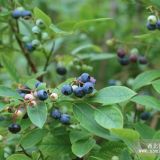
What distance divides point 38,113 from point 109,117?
0.68 feet

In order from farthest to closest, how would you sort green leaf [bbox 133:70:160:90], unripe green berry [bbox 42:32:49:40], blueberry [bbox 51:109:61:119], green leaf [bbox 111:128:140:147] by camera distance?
unripe green berry [bbox 42:32:49:40], green leaf [bbox 133:70:160:90], blueberry [bbox 51:109:61:119], green leaf [bbox 111:128:140:147]

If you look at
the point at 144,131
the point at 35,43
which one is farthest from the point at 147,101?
the point at 35,43

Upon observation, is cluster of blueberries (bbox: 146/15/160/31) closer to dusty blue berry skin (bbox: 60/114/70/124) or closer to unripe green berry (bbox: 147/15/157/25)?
unripe green berry (bbox: 147/15/157/25)

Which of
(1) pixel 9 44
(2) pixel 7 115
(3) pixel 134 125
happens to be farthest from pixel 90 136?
(1) pixel 9 44

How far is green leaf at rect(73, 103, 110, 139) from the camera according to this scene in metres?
1.53

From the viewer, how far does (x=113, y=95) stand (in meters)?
1.55

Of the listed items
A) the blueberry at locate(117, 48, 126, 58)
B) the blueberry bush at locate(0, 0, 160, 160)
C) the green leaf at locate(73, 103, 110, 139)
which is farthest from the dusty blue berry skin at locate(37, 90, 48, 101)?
the blueberry at locate(117, 48, 126, 58)

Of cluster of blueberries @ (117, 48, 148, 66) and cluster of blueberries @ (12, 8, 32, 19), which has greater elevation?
cluster of blueberries @ (12, 8, 32, 19)

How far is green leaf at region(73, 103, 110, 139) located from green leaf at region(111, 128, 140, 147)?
0.30 ft

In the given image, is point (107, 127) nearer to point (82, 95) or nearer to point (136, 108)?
point (82, 95)

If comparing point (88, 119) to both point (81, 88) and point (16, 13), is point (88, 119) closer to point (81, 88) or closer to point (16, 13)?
point (81, 88)

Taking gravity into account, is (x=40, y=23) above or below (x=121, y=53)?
above

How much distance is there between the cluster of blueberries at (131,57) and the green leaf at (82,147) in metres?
0.76

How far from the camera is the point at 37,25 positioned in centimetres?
195
